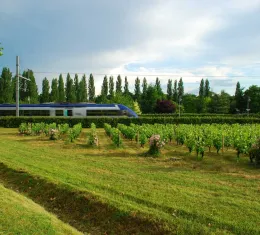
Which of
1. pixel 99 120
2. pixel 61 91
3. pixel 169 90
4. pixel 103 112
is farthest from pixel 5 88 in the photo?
pixel 169 90

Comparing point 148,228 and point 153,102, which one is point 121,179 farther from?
point 153,102

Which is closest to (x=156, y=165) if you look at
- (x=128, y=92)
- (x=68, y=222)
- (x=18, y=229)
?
(x=68, y=222)

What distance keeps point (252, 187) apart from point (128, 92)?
82.4 meters

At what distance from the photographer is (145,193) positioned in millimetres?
6660

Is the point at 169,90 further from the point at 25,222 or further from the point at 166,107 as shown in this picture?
the point at 25,222

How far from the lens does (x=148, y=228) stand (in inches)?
194

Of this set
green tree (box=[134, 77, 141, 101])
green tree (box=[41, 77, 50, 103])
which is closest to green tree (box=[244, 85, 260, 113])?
green tree (box=[134, 77, 141, 101])

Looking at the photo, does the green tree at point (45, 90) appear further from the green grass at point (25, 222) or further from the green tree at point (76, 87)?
the green grass at point (25, 222)

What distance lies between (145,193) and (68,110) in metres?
32.0

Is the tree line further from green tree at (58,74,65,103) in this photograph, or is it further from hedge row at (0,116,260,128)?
hedge row at (0,116,260,128)

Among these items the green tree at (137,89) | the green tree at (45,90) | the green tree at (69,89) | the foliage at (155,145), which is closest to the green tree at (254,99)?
the green tree at (137,89)

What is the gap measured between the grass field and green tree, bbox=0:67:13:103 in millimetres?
59037

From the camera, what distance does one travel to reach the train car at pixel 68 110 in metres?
36.3

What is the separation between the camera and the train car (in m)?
36.3
